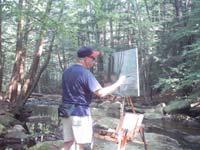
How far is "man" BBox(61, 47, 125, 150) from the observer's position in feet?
13.6

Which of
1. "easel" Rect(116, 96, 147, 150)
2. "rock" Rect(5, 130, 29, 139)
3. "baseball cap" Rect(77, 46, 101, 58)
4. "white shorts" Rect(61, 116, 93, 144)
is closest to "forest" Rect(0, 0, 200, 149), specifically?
"easel" Rect(116, 96, 147, 150)

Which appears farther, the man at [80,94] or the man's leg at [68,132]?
the man's leg at [68,132]

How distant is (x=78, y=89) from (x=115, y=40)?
2893 cm

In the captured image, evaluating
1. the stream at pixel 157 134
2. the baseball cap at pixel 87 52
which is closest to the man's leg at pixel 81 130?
the baseball cap at pixel 87 52

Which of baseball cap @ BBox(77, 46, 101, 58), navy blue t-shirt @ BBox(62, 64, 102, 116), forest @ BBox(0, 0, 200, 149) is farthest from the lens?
forest @ BBox(0, 0, 200, 149)

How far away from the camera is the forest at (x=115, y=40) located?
10.8 m

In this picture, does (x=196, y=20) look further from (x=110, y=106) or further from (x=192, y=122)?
(x=110, y=106)

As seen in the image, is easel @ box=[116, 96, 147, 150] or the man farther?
easel @ box=[116, 96, 147, 150]

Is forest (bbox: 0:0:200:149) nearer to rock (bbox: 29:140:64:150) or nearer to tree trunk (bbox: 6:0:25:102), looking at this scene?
tree trunk (bbox: 6:0:25:102)

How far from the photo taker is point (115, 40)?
32844 mm

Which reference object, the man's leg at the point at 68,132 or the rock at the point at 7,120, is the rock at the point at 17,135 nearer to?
the rock at the point at 7,120

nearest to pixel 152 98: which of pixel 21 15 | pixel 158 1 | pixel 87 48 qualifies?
pixel 158 1

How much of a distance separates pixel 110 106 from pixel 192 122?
7043 mm

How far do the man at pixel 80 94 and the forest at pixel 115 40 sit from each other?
74.5 inches
